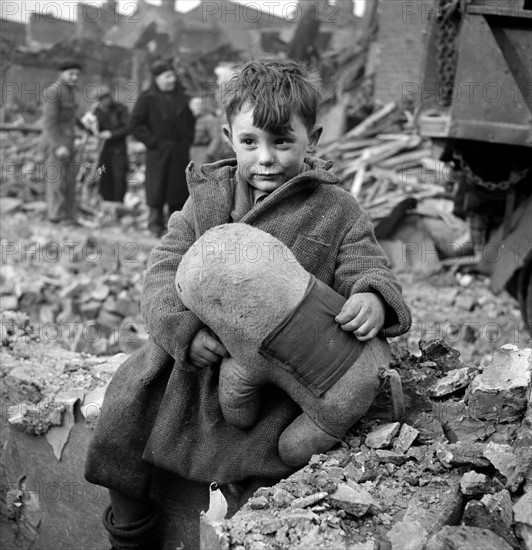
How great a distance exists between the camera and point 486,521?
173cm

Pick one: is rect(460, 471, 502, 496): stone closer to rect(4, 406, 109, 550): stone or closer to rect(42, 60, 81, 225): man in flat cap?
rect(4, 406, 109, 550): stone

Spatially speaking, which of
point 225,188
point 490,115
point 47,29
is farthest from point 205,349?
point 47,29

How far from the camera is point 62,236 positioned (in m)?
9.87

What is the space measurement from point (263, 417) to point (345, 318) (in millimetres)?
436

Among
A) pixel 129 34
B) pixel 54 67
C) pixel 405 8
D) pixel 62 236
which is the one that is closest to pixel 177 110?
pixel 62 236

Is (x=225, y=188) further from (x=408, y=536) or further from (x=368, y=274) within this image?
(x=408, y=536)

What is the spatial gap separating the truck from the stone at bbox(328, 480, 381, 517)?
3.33m

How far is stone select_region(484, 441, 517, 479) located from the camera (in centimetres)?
190

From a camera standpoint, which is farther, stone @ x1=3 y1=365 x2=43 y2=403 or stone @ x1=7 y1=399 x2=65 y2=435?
stone @ x1=3 y1=365 x2=43 y2=403

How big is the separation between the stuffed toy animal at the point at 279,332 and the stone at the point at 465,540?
0.46 meters

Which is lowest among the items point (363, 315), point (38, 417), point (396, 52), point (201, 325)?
point (38, 417)

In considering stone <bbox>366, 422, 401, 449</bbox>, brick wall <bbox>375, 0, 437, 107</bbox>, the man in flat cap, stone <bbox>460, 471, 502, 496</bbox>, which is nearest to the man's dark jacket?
the man in flat cap

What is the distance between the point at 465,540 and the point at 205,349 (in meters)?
0.87

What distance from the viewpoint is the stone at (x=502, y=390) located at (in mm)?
2205
